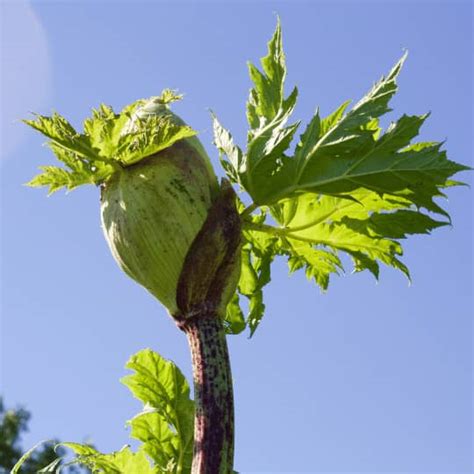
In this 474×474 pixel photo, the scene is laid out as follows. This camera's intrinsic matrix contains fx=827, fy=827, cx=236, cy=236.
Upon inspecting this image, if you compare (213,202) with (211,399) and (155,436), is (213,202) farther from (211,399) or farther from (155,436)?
(155,436)

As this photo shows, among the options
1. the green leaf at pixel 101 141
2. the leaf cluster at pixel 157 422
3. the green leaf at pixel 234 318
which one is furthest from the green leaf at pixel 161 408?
the green leaf at pixel 101 141

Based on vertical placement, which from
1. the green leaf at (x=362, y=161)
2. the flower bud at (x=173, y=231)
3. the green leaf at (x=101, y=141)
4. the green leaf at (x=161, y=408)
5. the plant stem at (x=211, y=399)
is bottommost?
the plant stem at (x=211, y=399)

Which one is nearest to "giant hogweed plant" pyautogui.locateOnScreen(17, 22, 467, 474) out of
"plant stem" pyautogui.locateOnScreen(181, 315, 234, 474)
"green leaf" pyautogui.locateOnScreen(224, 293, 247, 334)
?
"plant stem" pyautogui.locateOnScreen(181, 315, 234, 474)

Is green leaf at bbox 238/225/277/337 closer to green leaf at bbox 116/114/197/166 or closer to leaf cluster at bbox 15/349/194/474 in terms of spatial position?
leaf cluster at bbox 15/349/194/474

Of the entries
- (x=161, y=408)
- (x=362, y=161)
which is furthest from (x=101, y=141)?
(x=161, y=408)

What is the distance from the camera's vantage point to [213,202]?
298 cm

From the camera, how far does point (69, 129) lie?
2.93m

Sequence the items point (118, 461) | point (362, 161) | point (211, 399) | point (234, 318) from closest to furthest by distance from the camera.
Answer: point (211, 399)
point (362, 161)
point (118, 461)
point (234, 318)

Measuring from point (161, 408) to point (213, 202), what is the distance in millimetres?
980

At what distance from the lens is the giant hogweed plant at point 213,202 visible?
9.32 ft

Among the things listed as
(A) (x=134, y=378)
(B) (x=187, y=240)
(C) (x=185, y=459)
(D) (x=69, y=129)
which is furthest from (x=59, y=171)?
(C) (x=185, y=459)

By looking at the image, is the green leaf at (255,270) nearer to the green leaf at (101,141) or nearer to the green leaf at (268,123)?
the green leaf at (268,123)

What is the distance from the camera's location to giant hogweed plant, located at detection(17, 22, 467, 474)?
9.32 feet

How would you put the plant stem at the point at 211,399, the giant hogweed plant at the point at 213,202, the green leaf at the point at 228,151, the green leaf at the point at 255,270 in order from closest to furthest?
the plant stem at the point at 211,399
the giant hogweed plant at the point at 213,202
the green leaf at the point at 228,151
the green leaf at the point at 255,270
